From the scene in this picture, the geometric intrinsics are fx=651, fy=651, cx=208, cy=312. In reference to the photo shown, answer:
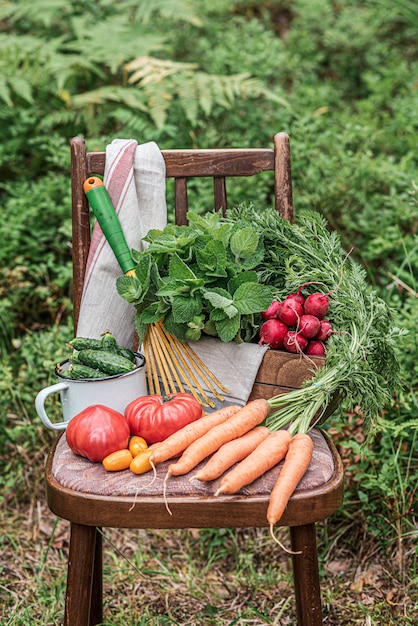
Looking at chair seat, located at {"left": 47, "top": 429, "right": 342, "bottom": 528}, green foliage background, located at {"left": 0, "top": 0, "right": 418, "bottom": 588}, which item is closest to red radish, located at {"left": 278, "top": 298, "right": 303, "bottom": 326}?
chair seat, located at {"left": 47, "top": 429, "right": 342, "bottom": 528}

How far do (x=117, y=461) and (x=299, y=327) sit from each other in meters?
0.46

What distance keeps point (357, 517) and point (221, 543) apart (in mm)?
458

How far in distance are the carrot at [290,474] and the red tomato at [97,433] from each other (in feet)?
1.05

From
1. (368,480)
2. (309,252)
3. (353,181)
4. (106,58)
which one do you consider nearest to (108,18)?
(106,58)

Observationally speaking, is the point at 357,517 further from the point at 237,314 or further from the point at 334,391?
the point at 237,314

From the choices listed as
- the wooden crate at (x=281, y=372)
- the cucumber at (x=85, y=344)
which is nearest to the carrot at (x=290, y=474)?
the wooden crate at (x=281, y=372)

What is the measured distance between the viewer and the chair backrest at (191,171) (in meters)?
1.66

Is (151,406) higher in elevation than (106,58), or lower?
Result: lower

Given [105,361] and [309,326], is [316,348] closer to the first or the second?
[309,326]

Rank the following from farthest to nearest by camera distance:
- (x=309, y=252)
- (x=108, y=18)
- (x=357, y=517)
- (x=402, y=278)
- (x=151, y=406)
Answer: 1. (x=108, y=18)
2. (x=402, y=278)
3. (x=357, y=517)
4. (x=309, y=252)
5. (x=151, y=406)

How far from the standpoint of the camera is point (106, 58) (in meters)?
3.00

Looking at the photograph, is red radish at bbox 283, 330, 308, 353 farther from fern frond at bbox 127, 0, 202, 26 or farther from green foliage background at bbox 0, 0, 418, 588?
fern frond at bbox 127, 0, 202, 26

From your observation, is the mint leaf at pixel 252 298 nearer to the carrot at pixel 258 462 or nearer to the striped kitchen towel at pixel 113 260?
the carrot at pixel 258 462

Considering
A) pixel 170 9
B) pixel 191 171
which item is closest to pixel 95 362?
pixel 191 171
